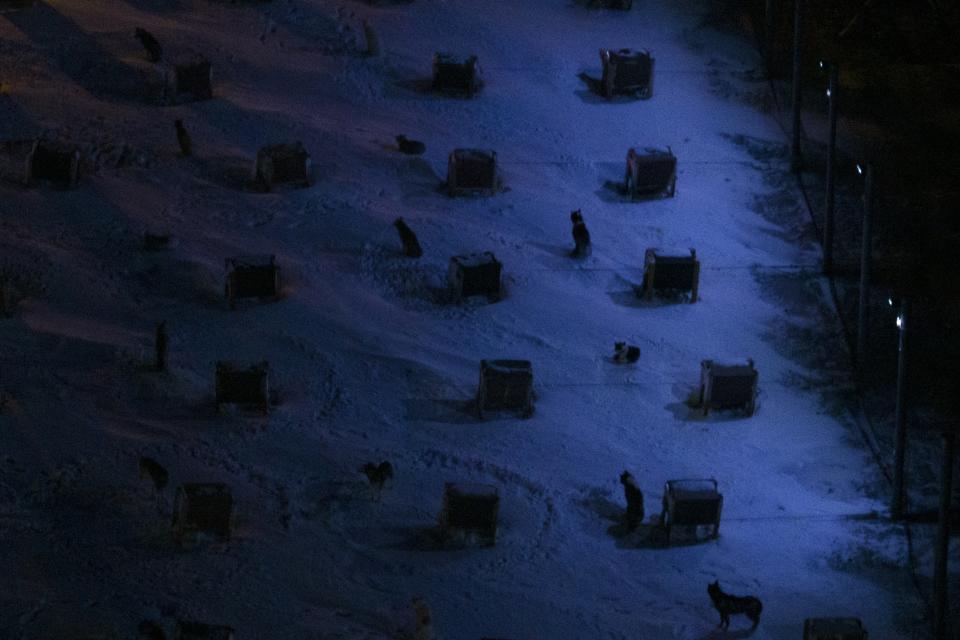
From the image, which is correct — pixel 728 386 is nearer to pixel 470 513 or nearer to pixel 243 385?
pixel 470 513

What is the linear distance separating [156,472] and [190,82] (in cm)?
864

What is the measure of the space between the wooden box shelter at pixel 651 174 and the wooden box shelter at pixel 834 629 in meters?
8.87

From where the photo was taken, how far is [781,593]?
75.9ft

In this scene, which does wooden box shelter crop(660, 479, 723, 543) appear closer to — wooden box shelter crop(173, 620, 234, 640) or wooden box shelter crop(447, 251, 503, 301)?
wooden box shelter crop(447, 251, 503, 301)

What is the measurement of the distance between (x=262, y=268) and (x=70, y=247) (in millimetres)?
2689

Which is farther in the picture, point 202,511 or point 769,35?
point 769,35

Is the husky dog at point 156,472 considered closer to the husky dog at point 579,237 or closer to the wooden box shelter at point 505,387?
the wooden box shelter at point 505,387

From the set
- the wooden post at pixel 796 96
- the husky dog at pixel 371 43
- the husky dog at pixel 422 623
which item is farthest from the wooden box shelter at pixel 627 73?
the husky dog at pixel 422 623

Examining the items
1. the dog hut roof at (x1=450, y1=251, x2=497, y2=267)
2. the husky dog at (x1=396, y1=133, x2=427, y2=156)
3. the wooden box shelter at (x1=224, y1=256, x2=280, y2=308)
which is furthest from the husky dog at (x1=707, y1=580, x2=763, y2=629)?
the husky dog at (x1=396, y1=133, x2=427, y2=156)

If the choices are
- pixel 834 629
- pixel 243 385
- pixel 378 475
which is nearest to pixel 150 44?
pixel 243 385

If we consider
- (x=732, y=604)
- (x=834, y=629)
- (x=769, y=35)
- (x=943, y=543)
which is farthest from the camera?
(x=769, y=35)

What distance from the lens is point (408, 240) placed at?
27.5 meters

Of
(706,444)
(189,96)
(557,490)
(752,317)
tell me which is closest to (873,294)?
(752,317)

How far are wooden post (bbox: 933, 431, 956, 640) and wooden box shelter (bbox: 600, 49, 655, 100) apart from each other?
35.7 feet
